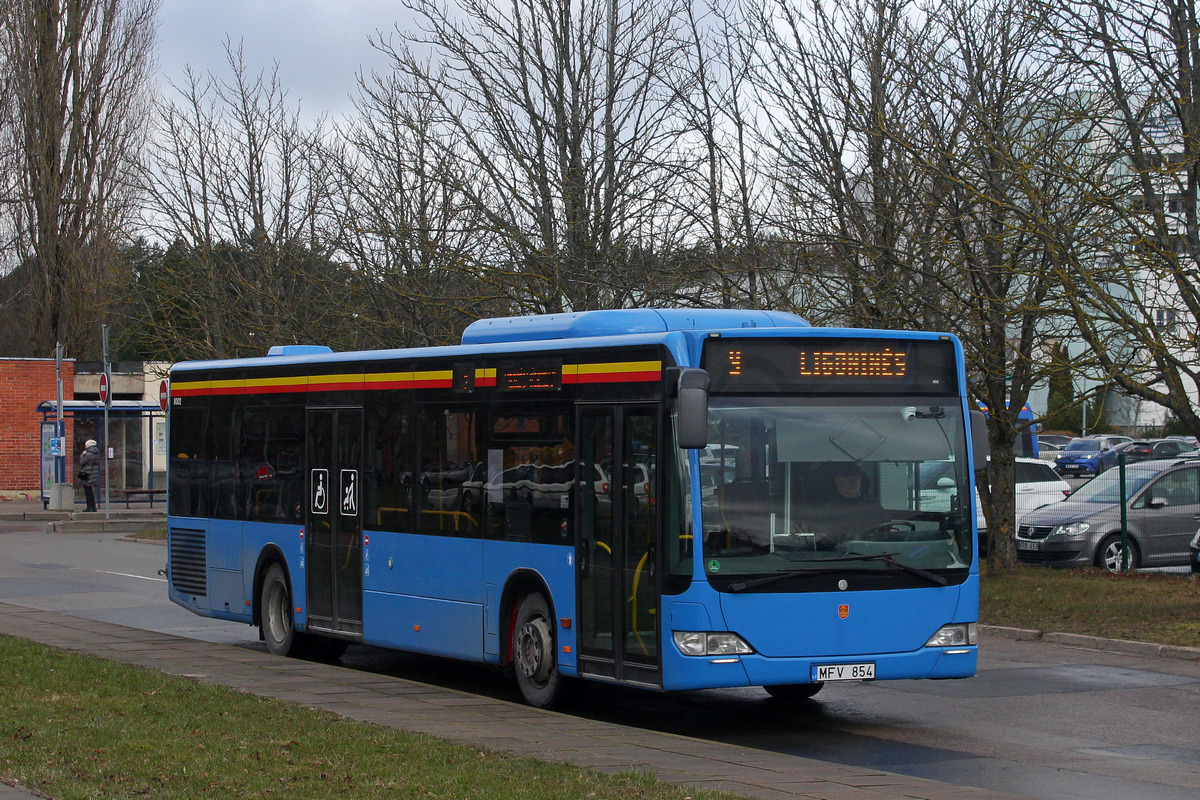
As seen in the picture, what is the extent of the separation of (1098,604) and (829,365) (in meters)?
8.20

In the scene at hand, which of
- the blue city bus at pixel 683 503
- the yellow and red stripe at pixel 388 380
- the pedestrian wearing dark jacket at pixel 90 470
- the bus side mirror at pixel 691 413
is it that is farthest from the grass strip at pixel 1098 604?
A: the pedestrian wearing dark jacket at pixel 90 470

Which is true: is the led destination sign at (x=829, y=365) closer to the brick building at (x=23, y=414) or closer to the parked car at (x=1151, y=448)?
the brick building at (x=23, y=414)

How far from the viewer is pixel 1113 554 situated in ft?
71.3

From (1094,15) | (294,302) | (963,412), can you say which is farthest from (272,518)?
(294,302)

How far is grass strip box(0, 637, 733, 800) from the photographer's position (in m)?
6.99

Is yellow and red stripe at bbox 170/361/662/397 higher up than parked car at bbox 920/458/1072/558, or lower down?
higher up

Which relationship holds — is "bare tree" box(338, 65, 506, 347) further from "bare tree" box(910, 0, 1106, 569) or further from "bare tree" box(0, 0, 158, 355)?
"bare tree" box(0, 0, 158, 355)

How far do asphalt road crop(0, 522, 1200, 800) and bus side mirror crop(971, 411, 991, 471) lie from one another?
1.87m

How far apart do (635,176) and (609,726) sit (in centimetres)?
1258

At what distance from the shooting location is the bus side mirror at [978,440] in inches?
413

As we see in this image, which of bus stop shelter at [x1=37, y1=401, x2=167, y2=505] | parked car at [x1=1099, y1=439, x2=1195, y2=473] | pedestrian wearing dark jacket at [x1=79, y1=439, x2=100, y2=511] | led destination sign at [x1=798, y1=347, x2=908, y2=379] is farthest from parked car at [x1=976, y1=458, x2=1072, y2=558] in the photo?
bus stop shelter at [x1=37, y1=401, x2=167, y2=505]

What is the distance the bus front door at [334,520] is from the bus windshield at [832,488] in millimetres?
4729

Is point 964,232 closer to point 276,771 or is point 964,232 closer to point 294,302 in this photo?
point 276,771

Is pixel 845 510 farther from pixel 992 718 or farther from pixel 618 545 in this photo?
pixel 992 718
